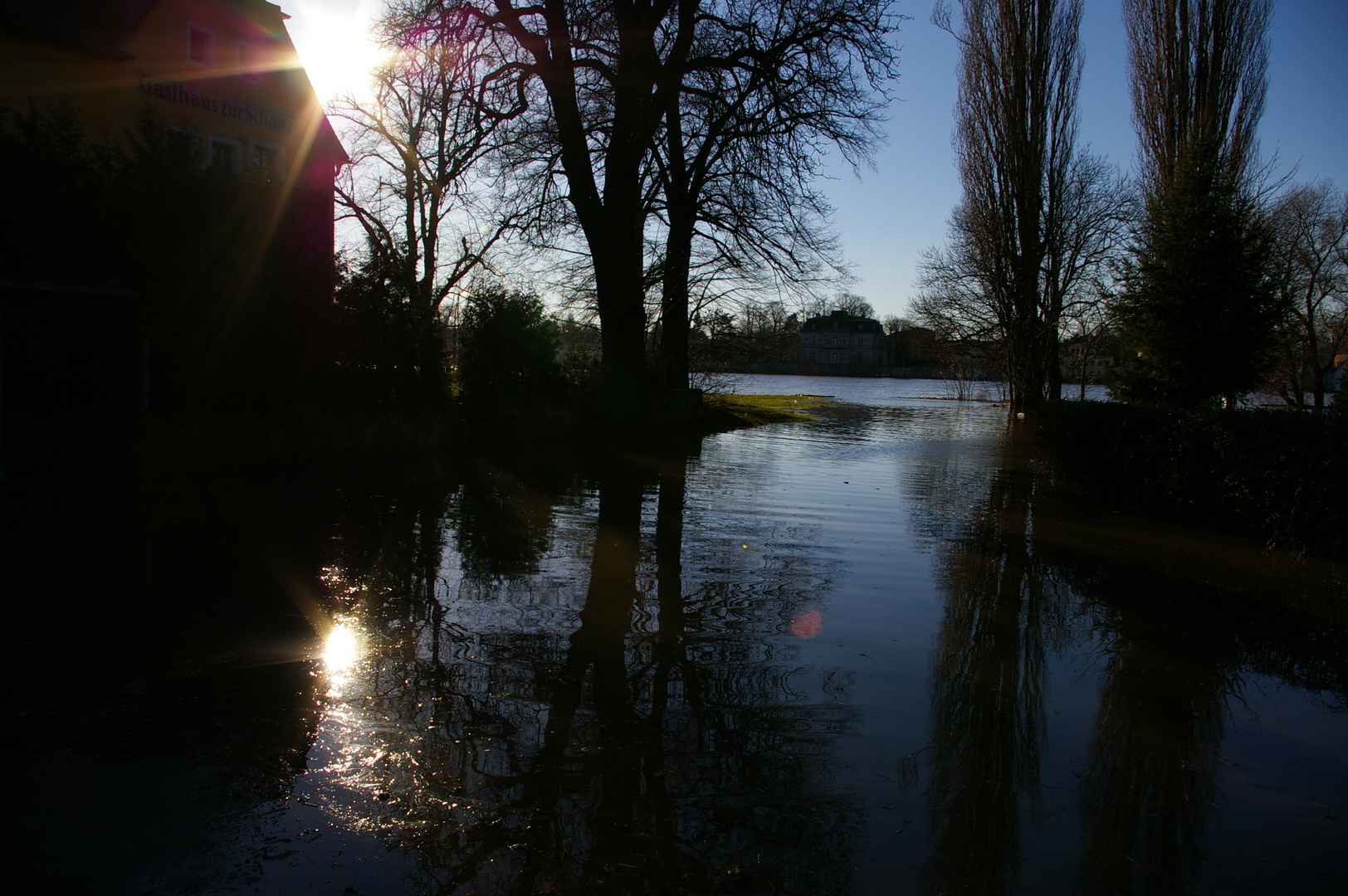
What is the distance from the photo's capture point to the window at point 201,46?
818 inches

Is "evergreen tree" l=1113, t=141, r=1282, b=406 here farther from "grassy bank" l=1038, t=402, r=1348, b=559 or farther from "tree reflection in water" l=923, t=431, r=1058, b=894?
"tree reflection in water" l=923, t=431, r=1058, b=894

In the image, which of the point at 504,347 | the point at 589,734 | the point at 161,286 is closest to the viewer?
the point at 589,734

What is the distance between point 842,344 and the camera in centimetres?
11844

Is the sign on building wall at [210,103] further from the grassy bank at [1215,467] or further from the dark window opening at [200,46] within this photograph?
the grassy bank at [1215,467]

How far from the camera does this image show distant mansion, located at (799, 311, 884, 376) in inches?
4328

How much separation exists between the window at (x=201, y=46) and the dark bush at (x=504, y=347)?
1136cm

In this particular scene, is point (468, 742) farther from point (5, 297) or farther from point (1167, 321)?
point (1167, 321)

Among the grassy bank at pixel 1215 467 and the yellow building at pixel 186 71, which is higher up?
the yellow building at pixel 186 71

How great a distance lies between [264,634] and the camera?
470cm

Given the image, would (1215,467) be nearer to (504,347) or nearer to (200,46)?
(504,347)

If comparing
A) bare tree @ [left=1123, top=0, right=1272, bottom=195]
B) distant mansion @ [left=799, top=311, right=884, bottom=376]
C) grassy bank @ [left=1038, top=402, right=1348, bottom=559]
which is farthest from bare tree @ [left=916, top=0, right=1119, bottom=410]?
distant mansion @ [left=799, top=311, right=884, bottom=376]

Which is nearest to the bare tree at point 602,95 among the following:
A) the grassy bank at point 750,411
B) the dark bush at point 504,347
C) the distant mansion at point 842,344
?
the dark bush at point 504,347

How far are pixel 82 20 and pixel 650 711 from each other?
71.6ft

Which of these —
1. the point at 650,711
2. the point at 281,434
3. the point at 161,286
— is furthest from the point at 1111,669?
the point at 161,286
